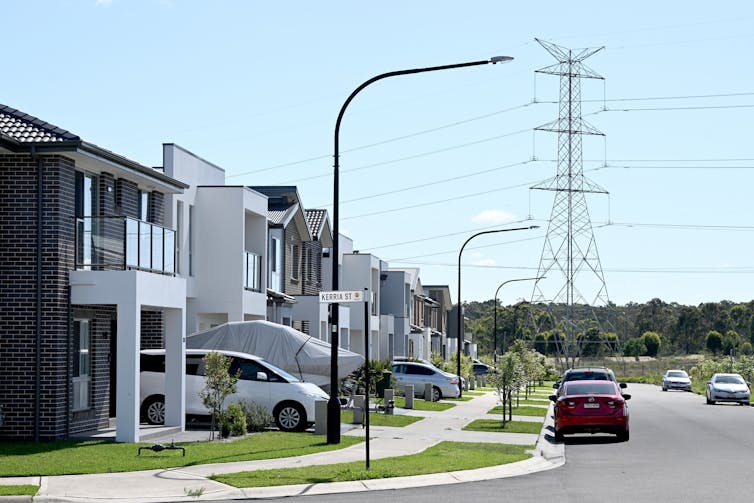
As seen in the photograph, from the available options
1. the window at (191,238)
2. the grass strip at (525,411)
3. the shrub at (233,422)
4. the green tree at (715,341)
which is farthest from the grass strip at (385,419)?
the green tree at (715,341)

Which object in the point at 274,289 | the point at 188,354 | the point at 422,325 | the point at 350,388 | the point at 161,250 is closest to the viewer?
the point at 161,250

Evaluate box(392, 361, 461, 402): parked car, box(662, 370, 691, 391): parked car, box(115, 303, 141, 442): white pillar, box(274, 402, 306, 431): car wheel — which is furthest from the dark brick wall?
box(662, 370, 691, 391): parked car

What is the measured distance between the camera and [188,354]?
1034 inches

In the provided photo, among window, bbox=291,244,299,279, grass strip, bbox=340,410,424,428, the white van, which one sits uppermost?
window, bbox=291,244,299,279

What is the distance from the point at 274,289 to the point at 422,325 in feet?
145

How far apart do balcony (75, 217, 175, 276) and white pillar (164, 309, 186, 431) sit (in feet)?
5.24

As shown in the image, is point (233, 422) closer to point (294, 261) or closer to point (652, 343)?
point (294, 261)

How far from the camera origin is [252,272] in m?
35.4

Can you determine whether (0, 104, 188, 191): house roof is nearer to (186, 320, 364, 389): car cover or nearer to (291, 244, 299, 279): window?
(186, 320, 364, 389): car cover

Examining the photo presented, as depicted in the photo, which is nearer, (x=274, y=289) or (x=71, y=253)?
(x=71, y=253)

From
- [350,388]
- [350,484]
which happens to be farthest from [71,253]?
[350,388]

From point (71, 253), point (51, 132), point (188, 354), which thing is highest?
point (51, 132)

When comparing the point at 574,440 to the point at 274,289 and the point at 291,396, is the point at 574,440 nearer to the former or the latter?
the point at 291,396

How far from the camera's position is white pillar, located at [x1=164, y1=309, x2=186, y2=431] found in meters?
24.4
